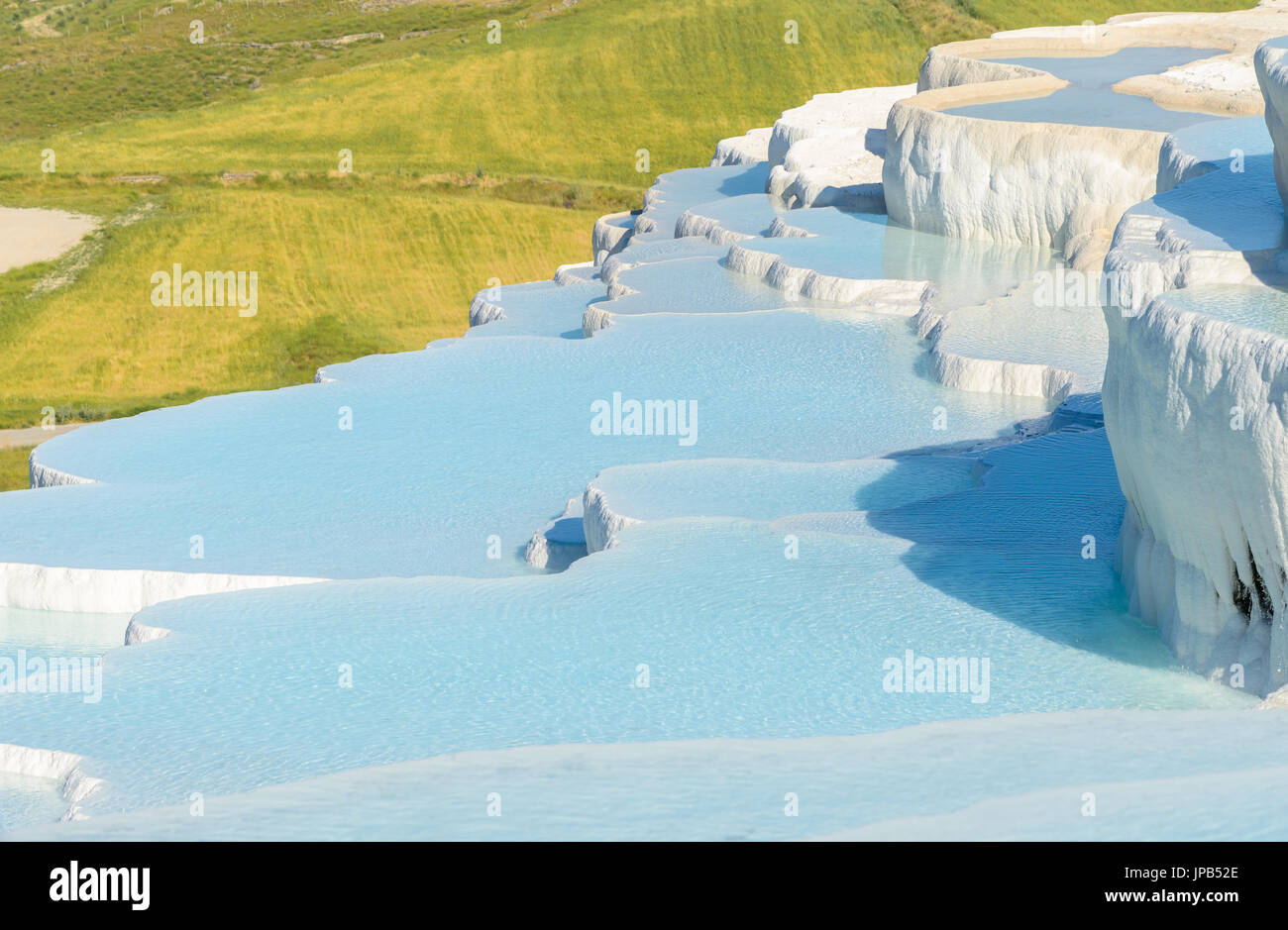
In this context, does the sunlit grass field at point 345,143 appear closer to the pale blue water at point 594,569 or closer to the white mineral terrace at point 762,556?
the pale blue water at point 594,569

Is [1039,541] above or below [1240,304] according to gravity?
below

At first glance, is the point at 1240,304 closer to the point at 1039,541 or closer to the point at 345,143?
the point at 1039,541

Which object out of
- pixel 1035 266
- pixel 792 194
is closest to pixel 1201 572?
pixel 1035 266

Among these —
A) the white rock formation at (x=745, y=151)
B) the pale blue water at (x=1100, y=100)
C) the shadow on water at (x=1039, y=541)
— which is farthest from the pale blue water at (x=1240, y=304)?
the white rock formation at (x=745, y=151)

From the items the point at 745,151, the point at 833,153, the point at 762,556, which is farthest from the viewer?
the point at 745,151

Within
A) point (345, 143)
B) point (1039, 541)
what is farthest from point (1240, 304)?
point (345, 143)
